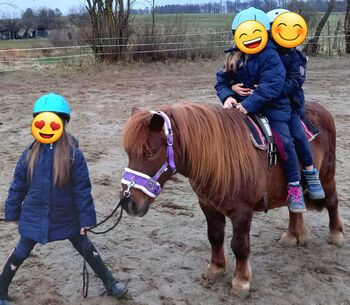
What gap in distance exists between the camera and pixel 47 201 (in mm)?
2787

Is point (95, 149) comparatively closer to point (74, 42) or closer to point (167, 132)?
point (167, 132)

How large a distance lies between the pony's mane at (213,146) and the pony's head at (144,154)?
0.01 metres

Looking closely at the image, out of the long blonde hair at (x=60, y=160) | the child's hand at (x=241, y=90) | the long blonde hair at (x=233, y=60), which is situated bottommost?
the long blonde hair at (x=60, y=160)

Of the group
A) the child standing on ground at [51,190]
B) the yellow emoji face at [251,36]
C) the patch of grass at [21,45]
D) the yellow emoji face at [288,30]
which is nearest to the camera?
the child standing on ground at [51,190]

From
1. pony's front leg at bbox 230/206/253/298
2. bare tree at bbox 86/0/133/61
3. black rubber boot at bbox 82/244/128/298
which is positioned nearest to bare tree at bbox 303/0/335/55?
bare tree at bbox 86/0/133/61

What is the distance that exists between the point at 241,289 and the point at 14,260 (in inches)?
59.3

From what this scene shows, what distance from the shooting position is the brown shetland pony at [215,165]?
8.30 ft

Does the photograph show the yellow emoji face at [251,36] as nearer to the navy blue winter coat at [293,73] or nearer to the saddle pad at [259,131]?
the navy blue winter coat at [293,73]

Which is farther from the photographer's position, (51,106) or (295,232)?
(295,232)

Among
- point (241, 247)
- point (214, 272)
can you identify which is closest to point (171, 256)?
point (214, 272)

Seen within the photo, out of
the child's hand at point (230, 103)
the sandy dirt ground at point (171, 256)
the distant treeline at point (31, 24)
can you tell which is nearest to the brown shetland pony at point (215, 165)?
the child's hand at point (230, 103)

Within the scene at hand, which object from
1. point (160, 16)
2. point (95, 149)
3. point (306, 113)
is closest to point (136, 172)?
point (306, 113)

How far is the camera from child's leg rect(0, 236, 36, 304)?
2896 mm

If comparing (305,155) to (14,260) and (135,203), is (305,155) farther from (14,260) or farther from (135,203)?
(14,260)
